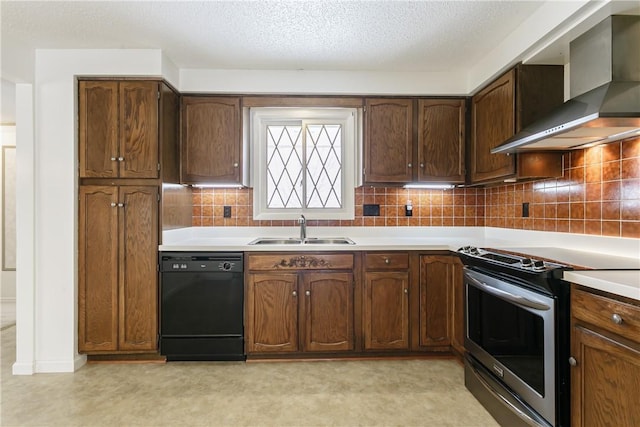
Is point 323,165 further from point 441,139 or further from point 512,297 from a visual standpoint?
point 512,297

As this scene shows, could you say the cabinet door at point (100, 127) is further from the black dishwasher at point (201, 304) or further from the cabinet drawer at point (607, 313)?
the cabinet drawer at point (607, 313)

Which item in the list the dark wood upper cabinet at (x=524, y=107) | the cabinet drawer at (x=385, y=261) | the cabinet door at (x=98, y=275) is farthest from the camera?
the cabinet drawer at (x=385, y=261)

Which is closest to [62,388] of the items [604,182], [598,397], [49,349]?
[49,349]

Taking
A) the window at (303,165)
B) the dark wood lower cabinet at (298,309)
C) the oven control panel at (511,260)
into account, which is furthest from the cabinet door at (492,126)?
the dark wood lower cabinet at (298,309)

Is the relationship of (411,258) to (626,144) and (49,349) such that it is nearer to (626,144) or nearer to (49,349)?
(626,144)

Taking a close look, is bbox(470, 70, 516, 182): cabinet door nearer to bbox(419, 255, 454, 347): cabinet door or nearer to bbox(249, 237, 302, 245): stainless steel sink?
bbox(419, 255, 454, 347): cabinet door

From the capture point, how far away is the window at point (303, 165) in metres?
3.15

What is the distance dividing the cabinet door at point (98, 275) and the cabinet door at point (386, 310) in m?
1.90

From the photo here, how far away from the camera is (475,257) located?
2072 mm

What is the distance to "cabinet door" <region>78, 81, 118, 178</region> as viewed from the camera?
255cm

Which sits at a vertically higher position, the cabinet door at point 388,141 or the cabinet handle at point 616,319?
the cabinet door at point 388,141

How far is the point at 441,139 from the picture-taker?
2949mm

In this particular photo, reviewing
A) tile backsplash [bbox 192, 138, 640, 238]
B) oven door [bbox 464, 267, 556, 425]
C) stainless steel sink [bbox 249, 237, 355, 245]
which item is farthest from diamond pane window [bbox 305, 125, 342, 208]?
oven door [bbox 464, 267, 556, 425]

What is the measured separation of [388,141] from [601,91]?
1.52 metres
